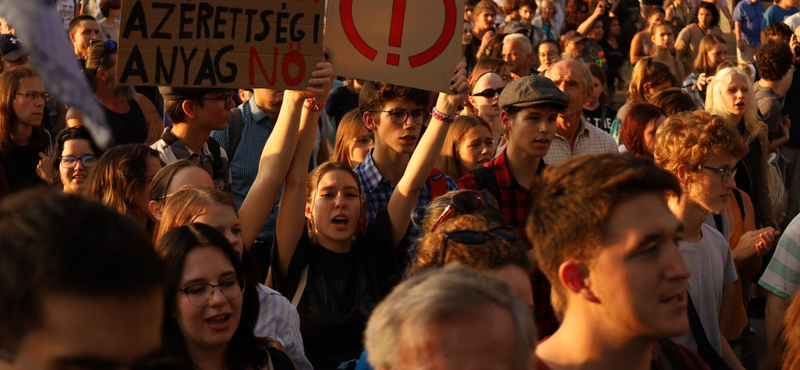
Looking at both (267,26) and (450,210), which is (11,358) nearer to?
(450,210)

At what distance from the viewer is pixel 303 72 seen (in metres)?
4.47

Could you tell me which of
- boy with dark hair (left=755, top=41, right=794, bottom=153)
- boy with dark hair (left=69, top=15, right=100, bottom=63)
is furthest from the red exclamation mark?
boy with dark hair (left=755, top=41, right=794, bottom=153)

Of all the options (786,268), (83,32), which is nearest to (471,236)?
(786,268)

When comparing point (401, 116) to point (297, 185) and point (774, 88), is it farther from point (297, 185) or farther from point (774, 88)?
point (774, 88)

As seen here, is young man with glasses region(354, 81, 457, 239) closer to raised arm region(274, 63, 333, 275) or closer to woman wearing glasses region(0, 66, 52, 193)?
raised arm region(274, 63, 333, 275)

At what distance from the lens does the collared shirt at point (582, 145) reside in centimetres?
672

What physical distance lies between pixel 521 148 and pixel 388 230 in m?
0.95

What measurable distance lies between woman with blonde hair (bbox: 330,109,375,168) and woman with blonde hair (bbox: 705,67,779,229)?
2.91 m

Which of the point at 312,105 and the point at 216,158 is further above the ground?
the point at 312,105

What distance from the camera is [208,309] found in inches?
130

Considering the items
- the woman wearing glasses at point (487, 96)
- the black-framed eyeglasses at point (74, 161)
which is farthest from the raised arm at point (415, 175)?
the woman wearing glasses at point (487, 96)

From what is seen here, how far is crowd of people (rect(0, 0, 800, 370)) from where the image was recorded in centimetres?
156

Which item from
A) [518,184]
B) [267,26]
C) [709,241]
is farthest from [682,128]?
[267,26]

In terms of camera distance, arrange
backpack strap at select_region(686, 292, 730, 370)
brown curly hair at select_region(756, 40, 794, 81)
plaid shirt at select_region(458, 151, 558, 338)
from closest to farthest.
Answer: backpack strap at select_region(686, 292, 730, 370) → plaid shirt at select_region(458, 151, 558, 338) → brown curly hair at select_region(756, 40, 794, 81)
